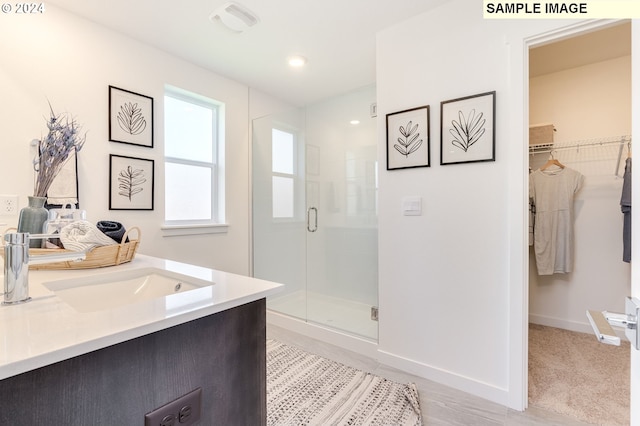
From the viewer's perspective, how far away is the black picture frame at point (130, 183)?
2.12m

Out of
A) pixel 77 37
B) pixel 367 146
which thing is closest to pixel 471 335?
pixel 367 146

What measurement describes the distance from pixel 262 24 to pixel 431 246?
1.94 m

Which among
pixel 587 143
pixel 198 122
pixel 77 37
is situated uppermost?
pixel 77 37

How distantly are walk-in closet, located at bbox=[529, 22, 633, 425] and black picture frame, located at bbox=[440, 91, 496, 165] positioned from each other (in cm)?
124

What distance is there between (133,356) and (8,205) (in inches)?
70.6

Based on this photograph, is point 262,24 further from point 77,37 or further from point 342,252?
point 342,252

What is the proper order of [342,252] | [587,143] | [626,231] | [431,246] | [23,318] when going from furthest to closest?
1. [342,252]
2. [587,143]
3. [626,231]
4. [431,246]
5. [23,318]

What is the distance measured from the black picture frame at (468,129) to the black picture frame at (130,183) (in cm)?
222

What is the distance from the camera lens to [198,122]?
278 centimetres

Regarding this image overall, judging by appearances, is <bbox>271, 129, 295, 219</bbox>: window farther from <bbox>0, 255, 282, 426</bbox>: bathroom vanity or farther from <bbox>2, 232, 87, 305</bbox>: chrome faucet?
<bbox>2, 232, 87, 305</bbox>: chrome faucet

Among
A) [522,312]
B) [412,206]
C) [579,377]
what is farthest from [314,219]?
[579,377]

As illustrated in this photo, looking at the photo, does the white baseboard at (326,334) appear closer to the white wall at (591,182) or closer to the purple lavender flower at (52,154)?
the white wall at (591,182)

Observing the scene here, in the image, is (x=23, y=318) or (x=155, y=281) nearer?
(x=23, y=318)

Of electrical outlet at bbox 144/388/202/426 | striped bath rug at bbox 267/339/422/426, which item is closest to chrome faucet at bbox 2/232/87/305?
electrical outlet at bbox 144/388/202/426
